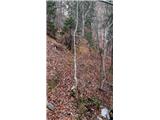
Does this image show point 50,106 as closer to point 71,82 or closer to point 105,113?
point 71,82

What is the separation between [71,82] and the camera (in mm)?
3723

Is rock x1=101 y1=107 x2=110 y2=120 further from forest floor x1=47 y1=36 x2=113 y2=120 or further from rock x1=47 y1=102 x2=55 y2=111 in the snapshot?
rock x1=47 y1=102 x2=55 y2=111

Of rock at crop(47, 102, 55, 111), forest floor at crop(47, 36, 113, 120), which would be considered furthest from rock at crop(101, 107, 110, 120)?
rock at crop(47, 102, 55, 111)

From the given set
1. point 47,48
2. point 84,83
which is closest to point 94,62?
point 84,83

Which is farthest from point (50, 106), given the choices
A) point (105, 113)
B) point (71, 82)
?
point (105, 113)

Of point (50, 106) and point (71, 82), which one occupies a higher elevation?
point (71, 82)

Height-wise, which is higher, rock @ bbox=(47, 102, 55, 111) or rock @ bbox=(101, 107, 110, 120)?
rock @ bbox=(47, 102, 55, 111)

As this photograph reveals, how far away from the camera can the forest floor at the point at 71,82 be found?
12.1 ft

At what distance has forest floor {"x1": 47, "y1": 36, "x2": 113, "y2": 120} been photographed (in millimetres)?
3684

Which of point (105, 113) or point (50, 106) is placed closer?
point (50, 106)

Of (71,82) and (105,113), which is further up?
(71,82)

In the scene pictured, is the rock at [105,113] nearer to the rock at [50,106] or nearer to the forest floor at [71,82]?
the forest floor at [71,82]
